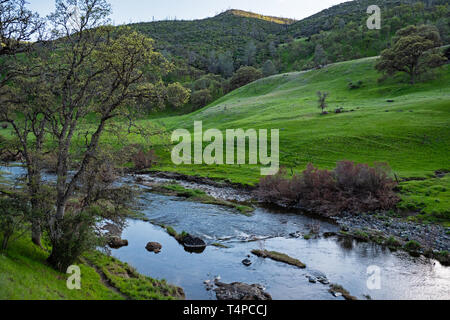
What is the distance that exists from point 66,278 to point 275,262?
15.8 meters

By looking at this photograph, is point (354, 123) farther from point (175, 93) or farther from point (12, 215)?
point (12, 215)

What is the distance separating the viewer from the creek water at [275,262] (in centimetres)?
2127

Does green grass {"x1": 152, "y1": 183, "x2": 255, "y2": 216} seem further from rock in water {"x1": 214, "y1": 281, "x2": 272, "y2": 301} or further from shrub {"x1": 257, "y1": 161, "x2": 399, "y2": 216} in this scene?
rock in water {"x1": 214, "y1": 281, "x2": 272, "y2": 301}

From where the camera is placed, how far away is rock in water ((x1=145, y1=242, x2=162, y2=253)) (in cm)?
2748

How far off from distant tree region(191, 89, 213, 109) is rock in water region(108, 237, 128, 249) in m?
130

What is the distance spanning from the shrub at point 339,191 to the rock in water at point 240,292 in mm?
22345

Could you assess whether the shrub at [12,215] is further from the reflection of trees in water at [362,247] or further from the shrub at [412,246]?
the shrub at [412,246]

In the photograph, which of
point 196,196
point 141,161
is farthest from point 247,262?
point 141,161

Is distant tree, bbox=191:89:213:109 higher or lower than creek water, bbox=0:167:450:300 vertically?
higher

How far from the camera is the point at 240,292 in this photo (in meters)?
20.3

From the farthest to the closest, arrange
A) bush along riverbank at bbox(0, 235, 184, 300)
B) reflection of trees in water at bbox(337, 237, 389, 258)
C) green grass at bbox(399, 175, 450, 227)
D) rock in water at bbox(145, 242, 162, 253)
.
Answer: green grass at bbox(399, 175, 450, 227) → reflection of trees in water at bbox(337, 237, 389, 258) → rock in water at bbox(145, 242, 162, 253) → bush along riverbank at bbox(0, 235, 184, 300)

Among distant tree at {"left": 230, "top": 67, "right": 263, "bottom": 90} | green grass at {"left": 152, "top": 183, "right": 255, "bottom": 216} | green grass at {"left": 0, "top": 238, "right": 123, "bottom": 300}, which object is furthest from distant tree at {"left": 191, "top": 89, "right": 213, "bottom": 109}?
green grass at {"left": 0, "top": 238, "right": 123, "bottom": 300}

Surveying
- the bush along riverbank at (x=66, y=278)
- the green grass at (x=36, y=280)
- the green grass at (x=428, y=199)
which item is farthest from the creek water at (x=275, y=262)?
the green grass at (x=428, y=199)
